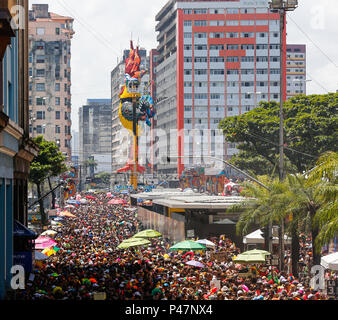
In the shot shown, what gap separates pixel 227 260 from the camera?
3712 cm

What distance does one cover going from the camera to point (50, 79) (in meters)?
148

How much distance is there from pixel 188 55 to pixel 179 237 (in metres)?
117

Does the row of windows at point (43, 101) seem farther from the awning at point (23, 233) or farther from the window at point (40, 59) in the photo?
the awning at point (23, 233)

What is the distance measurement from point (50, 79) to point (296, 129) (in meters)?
81.7

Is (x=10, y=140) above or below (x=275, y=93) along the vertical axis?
below

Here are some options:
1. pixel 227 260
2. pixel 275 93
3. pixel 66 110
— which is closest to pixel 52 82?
pixel 66 110

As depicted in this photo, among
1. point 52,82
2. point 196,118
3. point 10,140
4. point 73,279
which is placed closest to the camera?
point 10,140

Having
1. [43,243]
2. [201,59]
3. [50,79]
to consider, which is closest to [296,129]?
[43,243]

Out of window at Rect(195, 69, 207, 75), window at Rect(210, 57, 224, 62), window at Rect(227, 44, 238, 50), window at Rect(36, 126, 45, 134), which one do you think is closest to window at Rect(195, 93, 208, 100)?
window at Rect(195, 69, 207, 75)

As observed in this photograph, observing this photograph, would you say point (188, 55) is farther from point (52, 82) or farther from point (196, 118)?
point (52, 82)

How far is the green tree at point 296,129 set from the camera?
253 ft

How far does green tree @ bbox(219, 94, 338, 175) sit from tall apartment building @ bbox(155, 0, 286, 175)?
70.7 m

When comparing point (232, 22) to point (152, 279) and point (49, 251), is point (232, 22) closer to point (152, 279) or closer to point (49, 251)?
point (49, 251)
